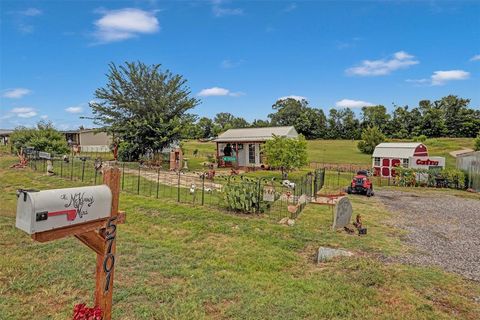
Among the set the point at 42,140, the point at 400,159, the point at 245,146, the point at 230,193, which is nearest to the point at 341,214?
the point at 230,193

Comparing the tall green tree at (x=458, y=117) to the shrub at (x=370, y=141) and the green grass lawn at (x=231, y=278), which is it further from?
the green grass lawn at (x=231, y=278)

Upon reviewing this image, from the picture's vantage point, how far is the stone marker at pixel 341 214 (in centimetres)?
949

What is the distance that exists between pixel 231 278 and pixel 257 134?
887 inches

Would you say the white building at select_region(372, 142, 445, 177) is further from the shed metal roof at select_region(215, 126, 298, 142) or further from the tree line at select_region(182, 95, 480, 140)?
the tree line at select_region(182, 95, 480, 140)

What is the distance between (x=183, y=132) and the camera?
80.7 ft

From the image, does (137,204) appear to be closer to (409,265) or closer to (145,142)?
(409,265)

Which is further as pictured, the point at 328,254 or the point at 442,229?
the point at 442,229

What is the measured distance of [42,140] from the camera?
83.6 ft

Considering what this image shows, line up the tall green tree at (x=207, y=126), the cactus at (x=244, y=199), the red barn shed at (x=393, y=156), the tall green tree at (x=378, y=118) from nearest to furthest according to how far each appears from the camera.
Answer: the cactus at (x=244, y=199) < the red barn shed at (x=393, y=156) < the tall green tree at (x=378, y=118) < the tall green tree at (x=207, y=126)

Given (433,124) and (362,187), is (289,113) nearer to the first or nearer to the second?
(433,124)

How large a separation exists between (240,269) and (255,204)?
460 cm

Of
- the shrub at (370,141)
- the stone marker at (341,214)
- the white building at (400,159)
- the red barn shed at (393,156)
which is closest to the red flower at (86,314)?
the stone marker at (341,214)

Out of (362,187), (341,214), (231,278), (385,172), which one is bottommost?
(231,278)

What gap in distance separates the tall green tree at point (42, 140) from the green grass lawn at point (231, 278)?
18816 mm
